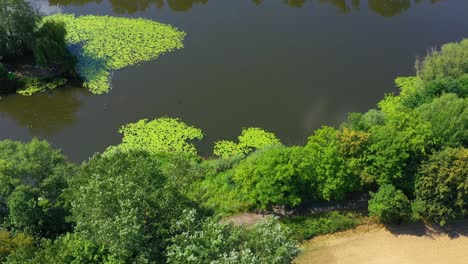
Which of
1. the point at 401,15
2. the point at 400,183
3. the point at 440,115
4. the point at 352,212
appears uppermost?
the point at 401,15

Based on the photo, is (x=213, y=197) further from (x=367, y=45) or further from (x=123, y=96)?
(x=367, y=45)

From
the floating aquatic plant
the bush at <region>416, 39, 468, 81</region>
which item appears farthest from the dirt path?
the floating aquatic plant

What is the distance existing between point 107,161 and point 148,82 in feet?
61.4

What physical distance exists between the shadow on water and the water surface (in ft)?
32.8

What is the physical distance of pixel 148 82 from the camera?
41.0 m

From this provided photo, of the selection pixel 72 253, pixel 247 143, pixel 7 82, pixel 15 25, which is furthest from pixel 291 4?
pixel 72 253

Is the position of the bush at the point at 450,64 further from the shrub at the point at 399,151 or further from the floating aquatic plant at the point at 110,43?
the floating aquatic plant at the point at 110,43

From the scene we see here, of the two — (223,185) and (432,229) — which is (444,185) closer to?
(432,229)

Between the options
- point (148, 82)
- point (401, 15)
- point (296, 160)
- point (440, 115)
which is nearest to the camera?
point (296, 160)

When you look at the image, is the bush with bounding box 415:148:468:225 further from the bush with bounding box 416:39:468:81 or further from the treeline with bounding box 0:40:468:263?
the bush with bounding box 416:39:468:81

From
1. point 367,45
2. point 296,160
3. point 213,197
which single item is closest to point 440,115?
point 296,160

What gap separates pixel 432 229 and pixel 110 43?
32.4m

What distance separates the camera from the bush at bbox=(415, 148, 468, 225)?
86.0 feet

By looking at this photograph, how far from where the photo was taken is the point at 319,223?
28.3m
